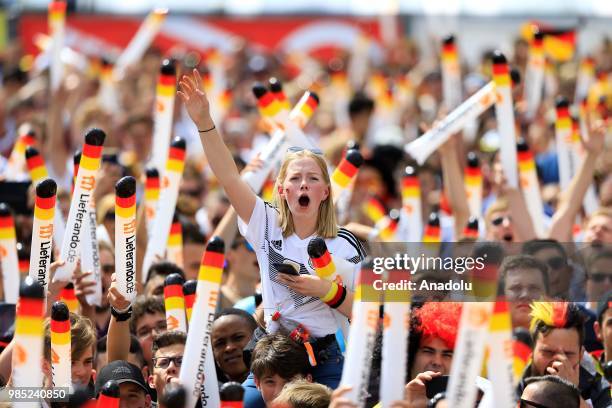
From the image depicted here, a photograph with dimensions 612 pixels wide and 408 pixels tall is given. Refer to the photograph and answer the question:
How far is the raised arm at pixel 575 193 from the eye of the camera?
26.9 feet

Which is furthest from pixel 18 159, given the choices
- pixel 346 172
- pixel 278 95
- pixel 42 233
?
pixel 42 233

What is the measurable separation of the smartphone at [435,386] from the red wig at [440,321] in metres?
0.33

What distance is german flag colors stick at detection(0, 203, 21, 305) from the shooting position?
6.57m

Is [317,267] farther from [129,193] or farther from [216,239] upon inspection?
[129,193]

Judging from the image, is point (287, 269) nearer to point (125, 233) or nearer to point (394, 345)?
point (125, 233)

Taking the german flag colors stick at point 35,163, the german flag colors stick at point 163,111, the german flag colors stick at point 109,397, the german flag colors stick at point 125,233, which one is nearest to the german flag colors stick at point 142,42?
the german flag colors stick at point 163,111

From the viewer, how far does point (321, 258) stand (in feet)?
18.0

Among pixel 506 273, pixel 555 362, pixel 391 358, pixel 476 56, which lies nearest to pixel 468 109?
pixel 506 273

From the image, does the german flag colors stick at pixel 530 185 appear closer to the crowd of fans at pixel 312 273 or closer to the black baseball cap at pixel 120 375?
the crowd of fans at pixel 312 273

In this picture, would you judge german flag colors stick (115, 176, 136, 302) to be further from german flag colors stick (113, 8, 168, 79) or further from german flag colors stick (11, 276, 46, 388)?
german flag colors stick (113, 8, 168, 79)

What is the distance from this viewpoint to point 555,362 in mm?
6020

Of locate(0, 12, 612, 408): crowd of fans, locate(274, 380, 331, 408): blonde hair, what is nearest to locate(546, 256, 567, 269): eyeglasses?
locate(0, 12, 612, 408): crowd of fans

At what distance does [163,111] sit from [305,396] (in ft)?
10.0

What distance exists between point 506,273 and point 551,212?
2950mm
